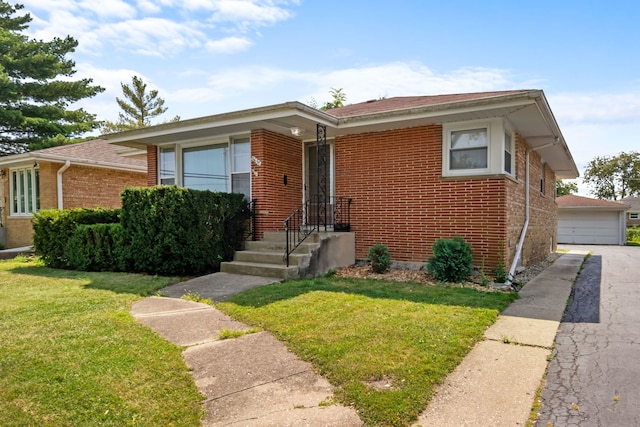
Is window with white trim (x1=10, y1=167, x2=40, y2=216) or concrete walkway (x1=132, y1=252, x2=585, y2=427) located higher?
window with white trim (x1=10, y1=167, x2=40, y2=216)

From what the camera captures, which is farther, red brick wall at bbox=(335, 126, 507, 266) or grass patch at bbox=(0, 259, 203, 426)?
red brick wall at bbox=(335, 126, 507, 266)

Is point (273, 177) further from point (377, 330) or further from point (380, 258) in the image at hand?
point (377, 330)

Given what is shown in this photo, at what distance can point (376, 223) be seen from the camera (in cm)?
879

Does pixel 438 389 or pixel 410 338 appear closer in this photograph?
pixel 438 389

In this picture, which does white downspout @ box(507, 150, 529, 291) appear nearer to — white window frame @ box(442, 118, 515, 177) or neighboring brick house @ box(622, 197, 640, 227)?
white window frame @ box(442, 118, 515, 177)

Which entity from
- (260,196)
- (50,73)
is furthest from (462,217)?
(50,73)

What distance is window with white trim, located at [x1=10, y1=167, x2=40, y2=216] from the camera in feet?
45.6

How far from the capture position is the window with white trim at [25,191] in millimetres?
13906

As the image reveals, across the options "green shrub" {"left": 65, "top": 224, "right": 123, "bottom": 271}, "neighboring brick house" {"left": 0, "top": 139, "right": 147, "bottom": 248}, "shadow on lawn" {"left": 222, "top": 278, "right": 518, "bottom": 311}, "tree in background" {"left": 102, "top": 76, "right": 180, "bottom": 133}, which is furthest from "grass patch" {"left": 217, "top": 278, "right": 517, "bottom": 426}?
"tree in background" {"left": 102, "top": 76, "right": 180, "bottom": 133}

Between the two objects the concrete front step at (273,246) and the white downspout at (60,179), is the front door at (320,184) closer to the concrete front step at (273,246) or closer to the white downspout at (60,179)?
the concrete front step at (273,246)

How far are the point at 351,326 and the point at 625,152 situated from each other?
170 ft

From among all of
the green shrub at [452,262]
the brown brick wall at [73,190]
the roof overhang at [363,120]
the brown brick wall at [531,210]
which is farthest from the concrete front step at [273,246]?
the brown brick wall at [73,190]

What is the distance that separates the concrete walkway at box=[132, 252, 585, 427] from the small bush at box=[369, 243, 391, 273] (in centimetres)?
296

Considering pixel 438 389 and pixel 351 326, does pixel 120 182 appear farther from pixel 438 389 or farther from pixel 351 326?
pixel 438 389
